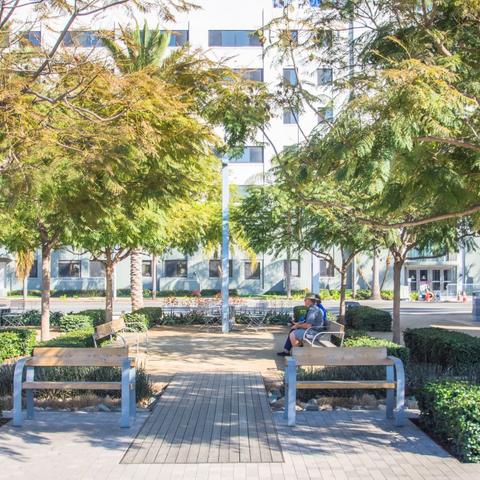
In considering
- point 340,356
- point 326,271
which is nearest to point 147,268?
point 326,271

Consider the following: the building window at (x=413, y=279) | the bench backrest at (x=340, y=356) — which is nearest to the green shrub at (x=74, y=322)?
the bench backrest at (x=340, y=356)

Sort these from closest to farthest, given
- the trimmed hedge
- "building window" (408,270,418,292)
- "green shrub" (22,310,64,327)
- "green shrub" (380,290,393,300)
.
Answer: the trimmed hedge → "green shrub" (22,310,64,327) → "green shrub" (380,290,393,300) → "building window" (408,270,418,292)

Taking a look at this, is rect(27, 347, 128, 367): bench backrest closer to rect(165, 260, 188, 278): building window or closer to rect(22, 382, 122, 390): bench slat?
rect(22, 382, 122, 390): bench slat

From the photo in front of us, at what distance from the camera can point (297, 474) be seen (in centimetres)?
596

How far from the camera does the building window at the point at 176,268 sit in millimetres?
51969

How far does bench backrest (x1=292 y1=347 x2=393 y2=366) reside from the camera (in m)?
8.09

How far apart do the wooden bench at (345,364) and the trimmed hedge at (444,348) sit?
303 centimetres

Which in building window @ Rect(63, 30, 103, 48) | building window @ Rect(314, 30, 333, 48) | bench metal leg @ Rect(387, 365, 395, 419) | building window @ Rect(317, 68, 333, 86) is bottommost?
bench metal leg @ Rect(387, 365, 395, 419)

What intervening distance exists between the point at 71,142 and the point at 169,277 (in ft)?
142

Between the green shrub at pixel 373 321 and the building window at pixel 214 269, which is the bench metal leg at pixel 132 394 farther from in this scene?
the building window at pixel 214 269

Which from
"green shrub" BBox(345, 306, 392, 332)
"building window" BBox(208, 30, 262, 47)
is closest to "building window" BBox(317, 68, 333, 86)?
"green shrub" BBox(345, 306, 392, 332)

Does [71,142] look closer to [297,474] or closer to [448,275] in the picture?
[297,474]

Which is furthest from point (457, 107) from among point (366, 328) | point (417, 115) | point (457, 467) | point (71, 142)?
point (366, 328)

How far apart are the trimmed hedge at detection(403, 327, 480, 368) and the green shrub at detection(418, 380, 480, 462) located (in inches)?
142
